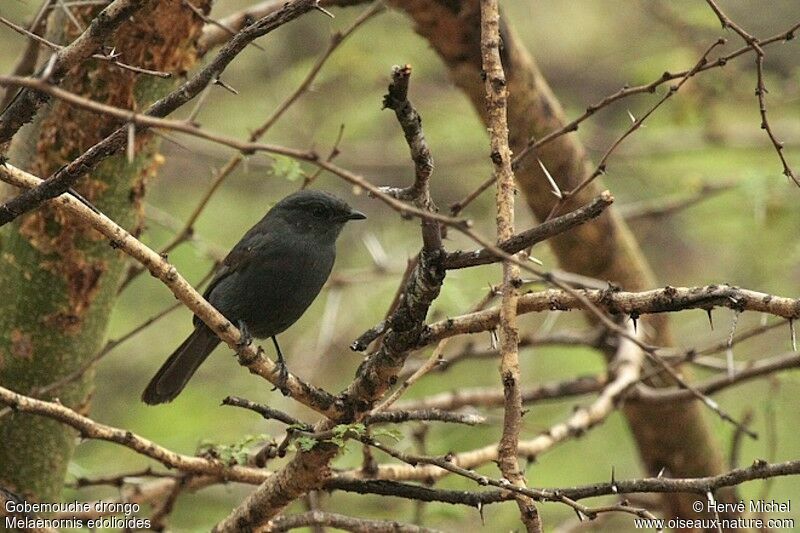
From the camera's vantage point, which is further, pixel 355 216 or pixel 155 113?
pixel 355 216

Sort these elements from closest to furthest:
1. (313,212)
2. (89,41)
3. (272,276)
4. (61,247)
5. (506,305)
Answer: (89,41), (506,305), (61,247), (272,276), (313,212)

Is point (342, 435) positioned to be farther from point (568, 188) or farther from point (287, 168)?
point (568, 188)

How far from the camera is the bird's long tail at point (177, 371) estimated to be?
4.62 meters

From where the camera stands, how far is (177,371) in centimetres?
464

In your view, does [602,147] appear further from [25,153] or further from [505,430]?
[505,430]

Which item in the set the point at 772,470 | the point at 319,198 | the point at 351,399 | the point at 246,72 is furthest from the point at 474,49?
the point at 246,72

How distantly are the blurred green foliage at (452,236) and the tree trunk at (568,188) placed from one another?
470 millimetres

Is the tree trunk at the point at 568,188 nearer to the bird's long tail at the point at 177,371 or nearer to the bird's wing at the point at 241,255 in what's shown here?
the bird's wing at the point at 241,255

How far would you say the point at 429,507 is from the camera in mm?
4344

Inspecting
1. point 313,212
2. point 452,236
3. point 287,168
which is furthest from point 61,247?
point 452,236

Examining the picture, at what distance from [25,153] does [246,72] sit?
18.9 feet

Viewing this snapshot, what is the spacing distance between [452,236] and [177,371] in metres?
2.49

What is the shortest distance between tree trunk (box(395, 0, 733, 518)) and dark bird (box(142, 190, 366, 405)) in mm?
841

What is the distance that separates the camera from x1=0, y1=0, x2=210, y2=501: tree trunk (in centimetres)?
377
